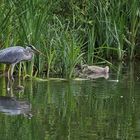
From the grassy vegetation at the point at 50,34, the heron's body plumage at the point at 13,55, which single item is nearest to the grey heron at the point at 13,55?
the heron's body plumage at the point at 13,55

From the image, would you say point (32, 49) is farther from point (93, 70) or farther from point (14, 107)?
point (14, 107)

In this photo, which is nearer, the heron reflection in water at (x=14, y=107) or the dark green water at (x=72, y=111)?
the dark green water at (x=72, y=111)

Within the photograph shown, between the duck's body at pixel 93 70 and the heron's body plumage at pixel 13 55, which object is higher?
the heron's body plumage at pixel 13 55

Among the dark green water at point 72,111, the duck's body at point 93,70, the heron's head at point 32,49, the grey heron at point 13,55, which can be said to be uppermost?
the heron's head at point 32,49

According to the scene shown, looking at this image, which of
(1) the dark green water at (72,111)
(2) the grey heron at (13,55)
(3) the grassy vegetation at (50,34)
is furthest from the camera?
(3) the grassy vegetation at (50,34)

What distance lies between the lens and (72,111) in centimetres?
867

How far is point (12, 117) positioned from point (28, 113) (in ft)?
1.21

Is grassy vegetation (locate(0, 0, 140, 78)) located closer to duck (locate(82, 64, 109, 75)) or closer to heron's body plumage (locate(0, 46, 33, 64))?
duck (locate(82, 64, 109, 75))

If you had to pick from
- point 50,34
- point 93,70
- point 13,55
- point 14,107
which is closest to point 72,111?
point 14,107

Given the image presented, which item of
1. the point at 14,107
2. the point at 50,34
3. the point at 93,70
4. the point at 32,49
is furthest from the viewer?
the point at 93,70

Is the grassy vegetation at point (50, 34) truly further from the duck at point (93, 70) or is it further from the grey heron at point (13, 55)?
Result: the grey heron at point (13, 55)

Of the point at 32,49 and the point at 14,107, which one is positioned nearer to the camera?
the point at 14,107

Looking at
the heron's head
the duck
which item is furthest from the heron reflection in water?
the duck

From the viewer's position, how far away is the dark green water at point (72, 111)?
23.7 ft
